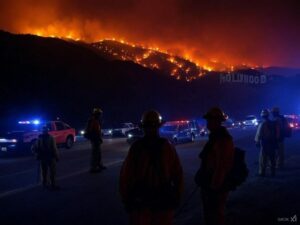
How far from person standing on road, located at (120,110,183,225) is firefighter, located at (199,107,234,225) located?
914 mm

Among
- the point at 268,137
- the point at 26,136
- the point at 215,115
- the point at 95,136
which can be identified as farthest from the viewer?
the point at 26,136

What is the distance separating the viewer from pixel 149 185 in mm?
3982

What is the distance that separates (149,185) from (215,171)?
113 cm

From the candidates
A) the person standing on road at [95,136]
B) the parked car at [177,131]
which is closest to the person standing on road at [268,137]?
the person standing on road at [95,136]

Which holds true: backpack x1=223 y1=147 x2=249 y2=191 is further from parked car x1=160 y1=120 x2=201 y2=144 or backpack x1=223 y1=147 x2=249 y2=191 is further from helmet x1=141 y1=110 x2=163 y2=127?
parked car x1=160 y1=120 x2=201 y2=144

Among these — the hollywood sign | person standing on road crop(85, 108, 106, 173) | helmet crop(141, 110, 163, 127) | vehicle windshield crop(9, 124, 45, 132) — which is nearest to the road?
person standing on road crop(85, 108, 106, 173)

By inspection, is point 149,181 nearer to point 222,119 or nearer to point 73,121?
point 222,119

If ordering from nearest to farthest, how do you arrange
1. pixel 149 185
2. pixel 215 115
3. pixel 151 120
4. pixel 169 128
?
pixel 149 185 < pixel 151 120 < pixel 215 115 < pixel 169 128

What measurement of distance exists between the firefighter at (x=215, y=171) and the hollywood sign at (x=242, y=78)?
14195 cm

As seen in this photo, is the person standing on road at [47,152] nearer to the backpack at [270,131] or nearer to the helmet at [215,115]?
the backpack at [270,131]

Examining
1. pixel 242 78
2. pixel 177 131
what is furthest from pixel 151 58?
pixel 177 131

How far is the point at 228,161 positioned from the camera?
16.0 ft

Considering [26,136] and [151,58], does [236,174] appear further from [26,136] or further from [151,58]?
[151,58]

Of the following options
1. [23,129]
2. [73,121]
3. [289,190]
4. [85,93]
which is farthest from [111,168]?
[85,93]
